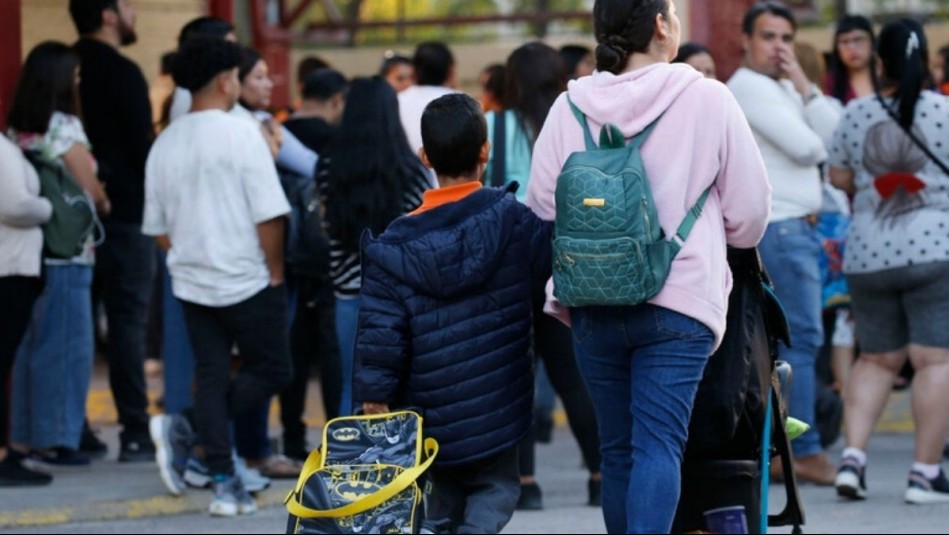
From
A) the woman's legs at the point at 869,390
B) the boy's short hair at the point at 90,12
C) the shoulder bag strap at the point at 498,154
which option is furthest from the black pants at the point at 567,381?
the boy's short hair at the point at 90,12

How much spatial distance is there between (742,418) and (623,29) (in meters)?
1.18

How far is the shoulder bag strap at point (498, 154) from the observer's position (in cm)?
751

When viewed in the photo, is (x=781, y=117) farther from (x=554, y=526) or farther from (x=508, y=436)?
(x=508, y=436)

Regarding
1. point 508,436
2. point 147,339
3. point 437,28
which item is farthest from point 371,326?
point 437,28

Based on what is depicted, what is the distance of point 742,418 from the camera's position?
5.54 m

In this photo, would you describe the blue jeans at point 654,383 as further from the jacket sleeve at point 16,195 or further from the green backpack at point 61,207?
the green backpack at point 61,207

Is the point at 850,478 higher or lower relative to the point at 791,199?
lower

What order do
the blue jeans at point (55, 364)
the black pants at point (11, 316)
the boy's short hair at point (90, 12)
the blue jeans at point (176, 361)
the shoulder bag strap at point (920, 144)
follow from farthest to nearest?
1. the boy's short hair at point (90, 12)
2. the blue jeans at point (55, 364)
3. the blue jeans at point (176, 361)
4. the black pants at point (11, 316)
5. the shoulder bag strap at point (920, 144)

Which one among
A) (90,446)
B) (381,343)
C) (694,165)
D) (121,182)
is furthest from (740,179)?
(90,446)

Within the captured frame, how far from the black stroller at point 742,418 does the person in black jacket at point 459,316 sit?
0.53m

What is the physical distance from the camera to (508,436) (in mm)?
5500

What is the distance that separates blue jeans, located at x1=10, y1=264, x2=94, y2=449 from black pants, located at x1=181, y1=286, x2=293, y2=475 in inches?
37.3

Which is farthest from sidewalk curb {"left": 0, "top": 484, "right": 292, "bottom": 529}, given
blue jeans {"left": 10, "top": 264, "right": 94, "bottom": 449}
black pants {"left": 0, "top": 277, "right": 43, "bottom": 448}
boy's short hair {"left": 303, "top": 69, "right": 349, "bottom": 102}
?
boy's short hair {"left": 303, "top": 69, "right": 349, "bottom": 102}

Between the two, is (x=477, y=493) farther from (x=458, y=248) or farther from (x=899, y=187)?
(x=899, y=187)
